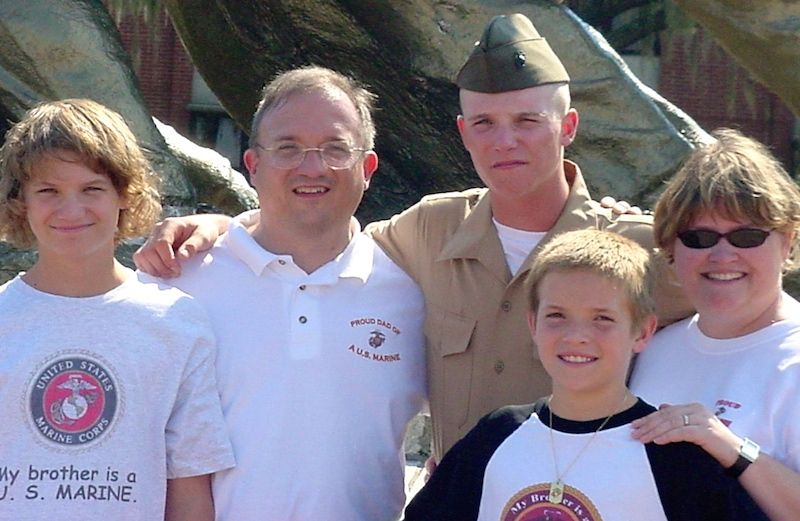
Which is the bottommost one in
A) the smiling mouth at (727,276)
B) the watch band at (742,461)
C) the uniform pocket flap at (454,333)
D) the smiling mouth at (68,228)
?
the watch band at (742,461)

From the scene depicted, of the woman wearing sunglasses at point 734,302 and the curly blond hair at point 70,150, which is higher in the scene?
the curly blond hair at point 70,150

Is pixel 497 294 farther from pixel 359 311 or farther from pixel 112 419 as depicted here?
pixel 112 419

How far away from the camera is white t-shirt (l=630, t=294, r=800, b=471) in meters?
2.47

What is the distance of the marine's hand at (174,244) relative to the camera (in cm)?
290

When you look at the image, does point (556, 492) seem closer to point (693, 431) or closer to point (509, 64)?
point (693, 431)

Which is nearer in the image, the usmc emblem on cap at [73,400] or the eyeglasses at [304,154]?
the usmc emblem on cap at [73,400]

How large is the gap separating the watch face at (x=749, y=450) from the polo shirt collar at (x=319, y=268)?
91 cm

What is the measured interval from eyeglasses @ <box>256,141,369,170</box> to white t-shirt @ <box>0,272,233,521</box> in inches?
15.3

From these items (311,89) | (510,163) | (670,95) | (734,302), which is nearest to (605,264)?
(734,302)

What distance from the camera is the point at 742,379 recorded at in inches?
99.5

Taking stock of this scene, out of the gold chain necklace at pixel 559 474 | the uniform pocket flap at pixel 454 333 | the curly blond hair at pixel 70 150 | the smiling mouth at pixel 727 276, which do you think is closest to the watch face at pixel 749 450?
the gold chain necklace at pixel 559 474

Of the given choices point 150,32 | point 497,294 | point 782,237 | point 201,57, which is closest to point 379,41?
point 201,57

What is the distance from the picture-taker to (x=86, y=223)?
8.73ft

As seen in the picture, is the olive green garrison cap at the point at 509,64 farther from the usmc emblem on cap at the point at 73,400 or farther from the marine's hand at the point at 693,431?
the usmc emblem on cap at the point at 73,400
